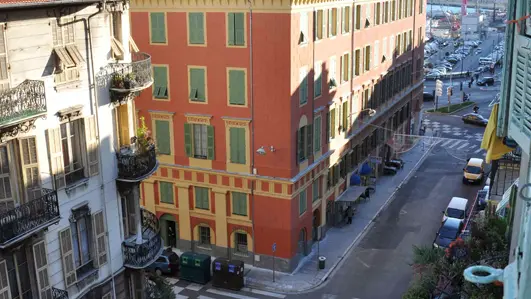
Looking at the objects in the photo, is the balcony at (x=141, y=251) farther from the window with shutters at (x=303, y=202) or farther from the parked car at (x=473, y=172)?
the parked car at (x=473, y=172)

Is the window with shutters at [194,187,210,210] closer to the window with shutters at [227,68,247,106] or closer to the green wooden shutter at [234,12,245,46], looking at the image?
the window with shutters at [227,68,247,106]

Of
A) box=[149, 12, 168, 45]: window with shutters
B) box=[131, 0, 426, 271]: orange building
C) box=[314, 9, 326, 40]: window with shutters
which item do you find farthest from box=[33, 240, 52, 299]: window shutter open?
box=[314, 9, 326, 40]: window with shutters

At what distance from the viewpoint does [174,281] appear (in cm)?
3678

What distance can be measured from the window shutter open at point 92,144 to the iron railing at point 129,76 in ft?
5.12

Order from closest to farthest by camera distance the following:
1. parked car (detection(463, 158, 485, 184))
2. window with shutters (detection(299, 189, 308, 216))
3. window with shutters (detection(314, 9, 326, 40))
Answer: window with shutters (detection(314, 9, 326, 40)), window with shutters (detection(299, 189, 308, 216)), parked car (detection(463, 158, 485, 184))

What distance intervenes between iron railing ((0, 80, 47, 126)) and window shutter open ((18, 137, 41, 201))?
1.43 m

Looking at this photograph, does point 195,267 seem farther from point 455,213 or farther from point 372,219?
point 455,213

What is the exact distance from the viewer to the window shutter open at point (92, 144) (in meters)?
21.0

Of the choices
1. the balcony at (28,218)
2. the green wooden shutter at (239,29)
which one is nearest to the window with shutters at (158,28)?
the green wooden shutter at (239,29)

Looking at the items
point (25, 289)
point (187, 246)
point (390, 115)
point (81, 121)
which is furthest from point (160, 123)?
point (390, 115)

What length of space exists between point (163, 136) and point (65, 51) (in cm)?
2003

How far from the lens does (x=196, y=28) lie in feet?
120

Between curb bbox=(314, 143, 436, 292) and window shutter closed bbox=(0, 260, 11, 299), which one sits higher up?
window shutter closed bbox=(0, 260, 11, 299)

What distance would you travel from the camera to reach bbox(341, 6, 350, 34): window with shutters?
4250 cm
